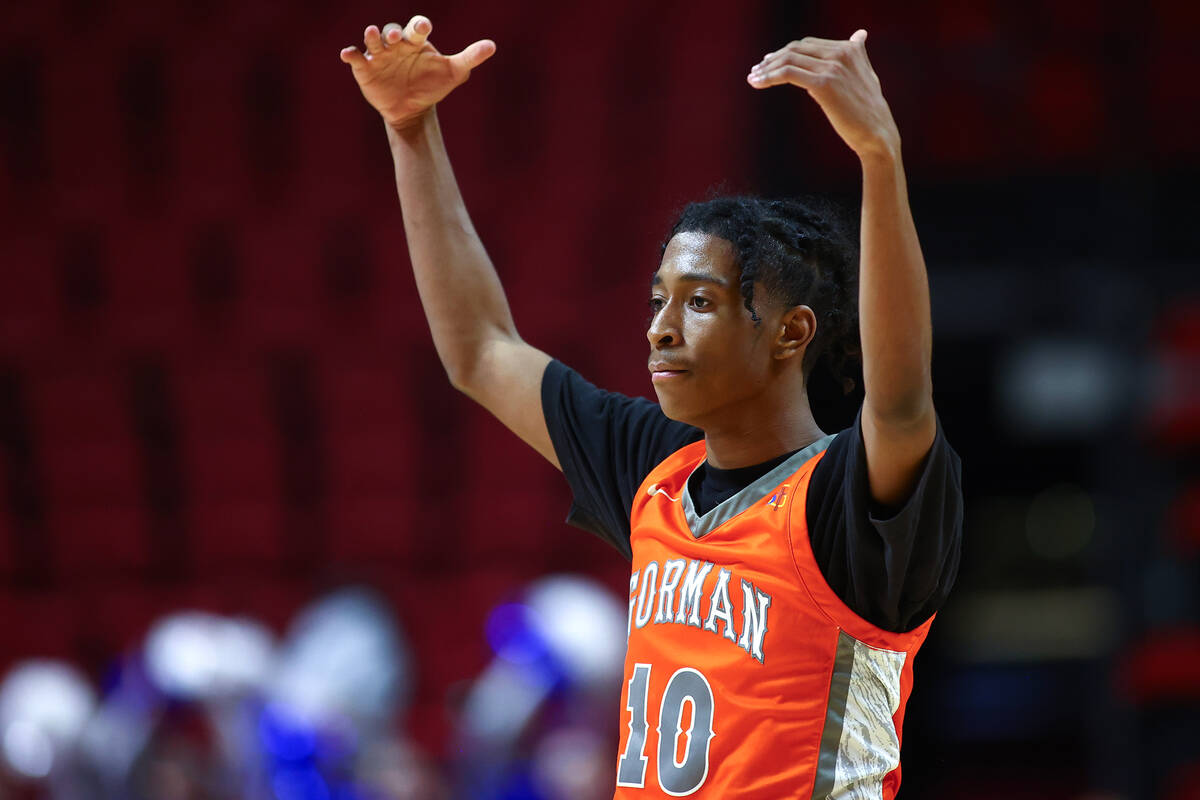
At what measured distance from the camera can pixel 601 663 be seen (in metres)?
6.21

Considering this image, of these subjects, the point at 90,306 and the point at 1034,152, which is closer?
the point at 1034,152

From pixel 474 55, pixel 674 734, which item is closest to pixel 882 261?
pixel 674 734

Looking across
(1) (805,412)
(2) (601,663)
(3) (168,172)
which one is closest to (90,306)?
(3) (168,172)

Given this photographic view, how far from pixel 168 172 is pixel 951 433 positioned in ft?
17.6

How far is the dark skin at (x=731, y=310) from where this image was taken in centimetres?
174

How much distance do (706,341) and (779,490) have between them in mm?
225

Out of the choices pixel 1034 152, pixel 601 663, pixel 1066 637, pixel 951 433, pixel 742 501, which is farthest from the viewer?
pixel 1066 637

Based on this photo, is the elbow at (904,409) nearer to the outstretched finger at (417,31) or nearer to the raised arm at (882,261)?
the raised arm at (882,261)

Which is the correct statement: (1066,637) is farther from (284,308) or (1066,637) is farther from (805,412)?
(805,412)

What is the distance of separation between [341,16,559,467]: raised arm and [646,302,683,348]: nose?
398 mm

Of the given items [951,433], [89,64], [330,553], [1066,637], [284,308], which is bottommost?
[1066,637]

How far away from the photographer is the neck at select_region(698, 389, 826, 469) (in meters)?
2.11

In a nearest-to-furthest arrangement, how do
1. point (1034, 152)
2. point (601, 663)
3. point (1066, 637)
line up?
point (601, 663)
point (1034, 152)
point (1066, 637)

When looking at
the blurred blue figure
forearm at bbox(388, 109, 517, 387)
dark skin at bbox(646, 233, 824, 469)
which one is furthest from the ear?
the blurred blue figure
